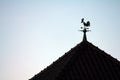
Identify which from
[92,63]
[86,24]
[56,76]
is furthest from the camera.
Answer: [86,24]

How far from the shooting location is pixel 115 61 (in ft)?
71.8

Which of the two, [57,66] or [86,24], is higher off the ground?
[86,24]

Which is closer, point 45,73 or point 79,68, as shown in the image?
point 79,68

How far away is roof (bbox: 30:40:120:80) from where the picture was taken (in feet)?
65.6

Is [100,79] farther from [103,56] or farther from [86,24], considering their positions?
[86,24]

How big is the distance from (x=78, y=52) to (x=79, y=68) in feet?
4.63

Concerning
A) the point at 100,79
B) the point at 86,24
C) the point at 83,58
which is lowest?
the point at 100,79

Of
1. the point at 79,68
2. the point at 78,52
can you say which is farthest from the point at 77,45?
the point at 79,68

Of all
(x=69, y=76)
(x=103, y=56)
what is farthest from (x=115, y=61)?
(x=69, y=76)

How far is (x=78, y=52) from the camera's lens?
21484 mm

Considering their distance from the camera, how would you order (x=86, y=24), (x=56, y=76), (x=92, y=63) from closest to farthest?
(x=56, y=76) < (x=92, y=63) < (x=86, y=24)

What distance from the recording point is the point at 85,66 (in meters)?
20.7

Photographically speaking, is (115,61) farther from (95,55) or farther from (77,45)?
(77,45)

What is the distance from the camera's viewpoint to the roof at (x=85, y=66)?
65.6 ft
